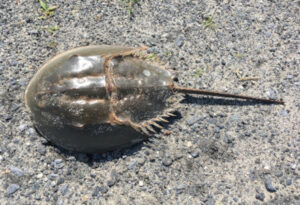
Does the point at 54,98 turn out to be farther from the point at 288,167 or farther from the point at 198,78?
the point at 288,167

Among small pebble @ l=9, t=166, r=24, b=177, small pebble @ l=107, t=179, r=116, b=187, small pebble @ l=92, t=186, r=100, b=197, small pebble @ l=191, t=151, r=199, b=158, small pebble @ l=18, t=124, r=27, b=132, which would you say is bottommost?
small pebble @ l=92, t=186, r=100, b=197

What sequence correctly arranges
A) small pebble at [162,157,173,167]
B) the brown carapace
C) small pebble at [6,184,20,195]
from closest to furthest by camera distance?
1. the brown carapace
2. small pebble at [6,184,20,195]
3. small pebble at [162,157,173,167]

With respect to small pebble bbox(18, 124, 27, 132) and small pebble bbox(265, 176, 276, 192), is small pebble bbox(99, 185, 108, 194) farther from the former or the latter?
small pebble bbox(265, 176, 276, 192)

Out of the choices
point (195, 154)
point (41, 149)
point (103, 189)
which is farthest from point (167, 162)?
point (41, 149)

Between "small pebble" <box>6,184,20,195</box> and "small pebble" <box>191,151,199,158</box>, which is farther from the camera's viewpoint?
"small pebble" <box>191,151,199,158</box>

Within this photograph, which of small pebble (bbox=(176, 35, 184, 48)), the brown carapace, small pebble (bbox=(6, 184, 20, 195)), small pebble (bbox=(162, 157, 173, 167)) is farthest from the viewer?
small pebble (bbox=(176, 35, 184, 48))

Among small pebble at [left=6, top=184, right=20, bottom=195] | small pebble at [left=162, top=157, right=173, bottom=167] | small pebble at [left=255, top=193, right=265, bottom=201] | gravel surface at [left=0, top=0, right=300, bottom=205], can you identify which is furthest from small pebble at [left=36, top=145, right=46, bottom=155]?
small pebble at [left=255, top=193, right=265, bottom=201]
